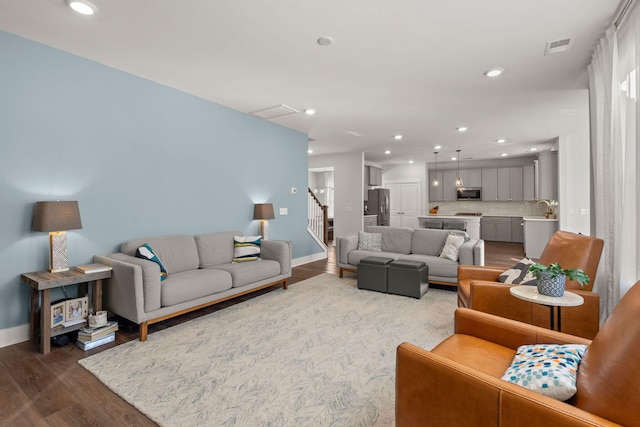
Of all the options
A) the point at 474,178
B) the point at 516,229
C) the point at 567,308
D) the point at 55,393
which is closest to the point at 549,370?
the point at 567,308

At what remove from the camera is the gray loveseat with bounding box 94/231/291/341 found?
289 cm

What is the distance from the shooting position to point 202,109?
14.3 feet

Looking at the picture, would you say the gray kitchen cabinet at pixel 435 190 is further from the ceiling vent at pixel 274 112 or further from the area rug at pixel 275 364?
the area rug at pixel 275 364

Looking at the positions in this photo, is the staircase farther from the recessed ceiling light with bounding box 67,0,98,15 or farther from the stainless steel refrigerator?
Answer: the recessed ceiling light with bounding box 67,0,98,15

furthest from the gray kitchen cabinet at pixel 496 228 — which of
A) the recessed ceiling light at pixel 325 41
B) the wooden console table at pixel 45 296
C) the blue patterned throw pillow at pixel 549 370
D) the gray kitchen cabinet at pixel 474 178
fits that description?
the wooden console table at pixel 45 296

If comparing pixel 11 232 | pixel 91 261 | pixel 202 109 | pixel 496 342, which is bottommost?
pixel 496 342

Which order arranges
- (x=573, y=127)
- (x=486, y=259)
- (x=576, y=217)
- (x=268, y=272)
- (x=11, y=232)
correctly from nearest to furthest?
(x=11, y=232), (x=268, y=272), (x=573, y=127), (x=576, y=217), (x=486, y=259)

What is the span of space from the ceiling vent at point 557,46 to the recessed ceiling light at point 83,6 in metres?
3.89

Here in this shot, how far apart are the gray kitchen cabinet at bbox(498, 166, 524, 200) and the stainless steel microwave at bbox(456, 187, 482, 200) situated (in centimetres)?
60

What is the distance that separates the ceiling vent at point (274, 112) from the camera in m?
4.66

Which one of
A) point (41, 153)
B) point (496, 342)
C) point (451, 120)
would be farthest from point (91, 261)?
point (451, 120)

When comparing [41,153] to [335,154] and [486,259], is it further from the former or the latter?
[486,259]

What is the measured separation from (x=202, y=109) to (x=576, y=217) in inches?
288

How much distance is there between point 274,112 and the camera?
487 cm
